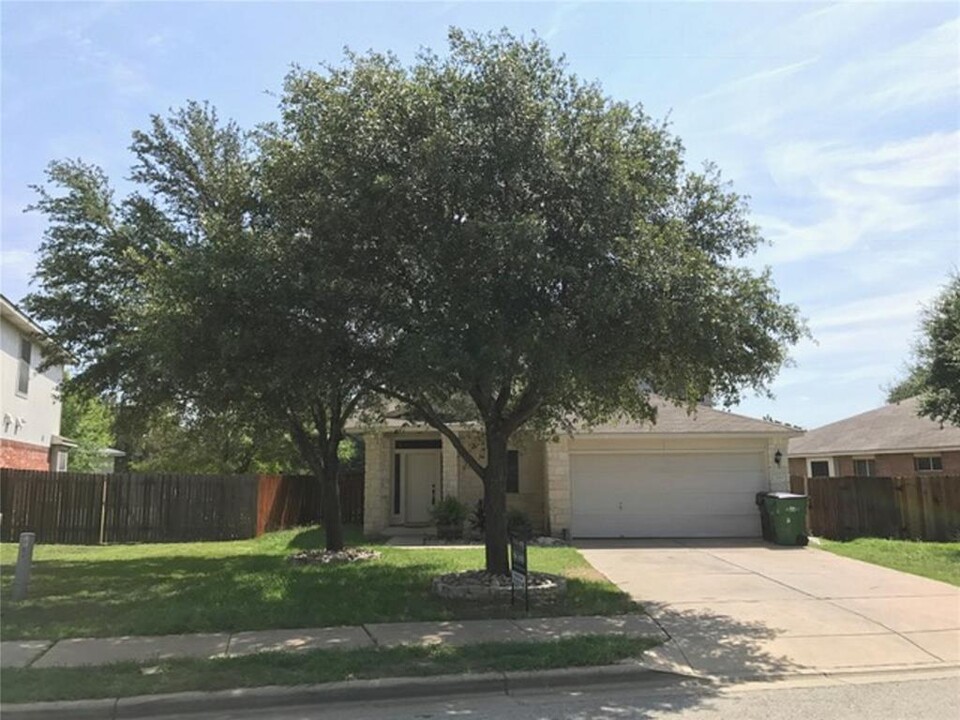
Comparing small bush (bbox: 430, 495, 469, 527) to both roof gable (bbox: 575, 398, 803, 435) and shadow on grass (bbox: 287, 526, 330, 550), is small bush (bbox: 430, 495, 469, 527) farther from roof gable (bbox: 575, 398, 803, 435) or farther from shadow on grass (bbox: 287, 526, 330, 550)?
roof gable (bbox: 575, 398, 803, 435)

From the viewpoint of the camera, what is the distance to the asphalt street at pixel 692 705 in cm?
653

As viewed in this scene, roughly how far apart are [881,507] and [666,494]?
5.53m

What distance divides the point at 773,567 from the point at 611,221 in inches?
336

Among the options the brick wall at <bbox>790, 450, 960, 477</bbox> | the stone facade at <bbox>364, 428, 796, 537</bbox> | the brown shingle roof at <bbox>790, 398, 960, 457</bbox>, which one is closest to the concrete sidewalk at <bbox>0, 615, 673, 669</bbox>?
the stone facade at <bbox>364, 428, 796, 537</bbox>

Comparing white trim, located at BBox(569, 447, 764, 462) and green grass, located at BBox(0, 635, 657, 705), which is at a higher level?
white trim, located at BBox(569, 447, 764, 462)

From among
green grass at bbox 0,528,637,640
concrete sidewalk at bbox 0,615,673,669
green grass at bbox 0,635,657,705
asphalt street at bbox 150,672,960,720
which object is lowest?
asphalt street at bbox 150,672,960,720

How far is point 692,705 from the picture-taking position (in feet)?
22.5

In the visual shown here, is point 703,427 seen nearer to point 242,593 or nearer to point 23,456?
point 242,593

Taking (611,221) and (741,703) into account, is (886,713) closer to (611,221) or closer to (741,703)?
(741,703)

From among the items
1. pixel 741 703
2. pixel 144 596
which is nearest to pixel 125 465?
pixel 144 596

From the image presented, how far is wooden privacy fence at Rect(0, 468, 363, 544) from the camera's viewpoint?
20219 millimetres

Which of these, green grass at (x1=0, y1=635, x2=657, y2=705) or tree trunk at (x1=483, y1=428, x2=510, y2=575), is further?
tree trunk at (x1=483, y1=428, x2=510, y2=575)

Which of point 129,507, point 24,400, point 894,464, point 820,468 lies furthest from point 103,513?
point 820,468

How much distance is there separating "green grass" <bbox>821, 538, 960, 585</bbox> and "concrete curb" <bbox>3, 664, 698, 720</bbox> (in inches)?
328
